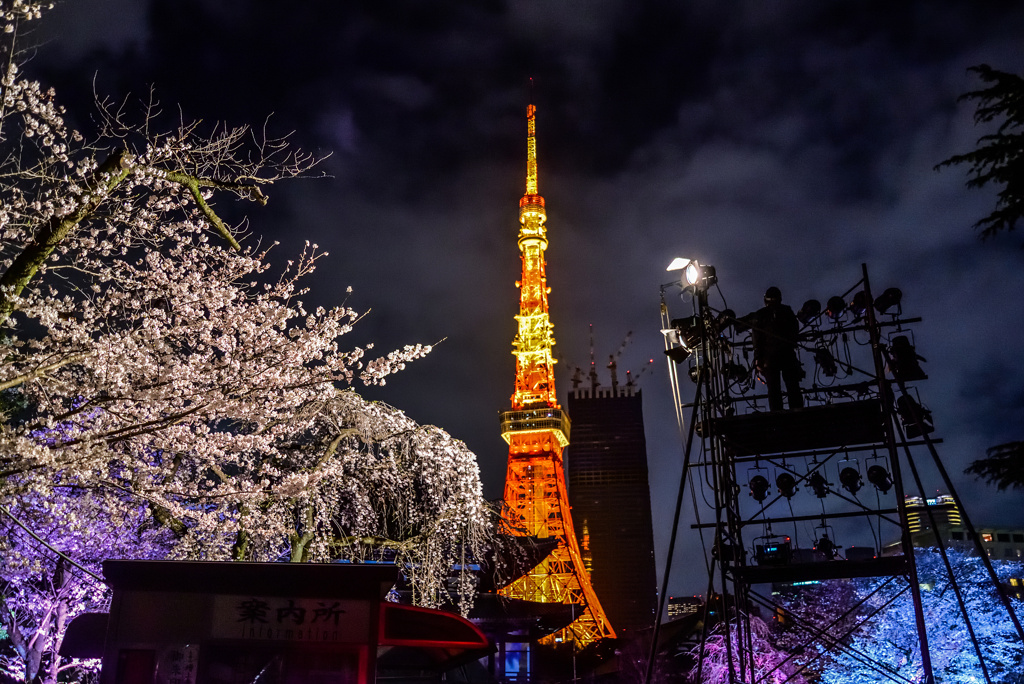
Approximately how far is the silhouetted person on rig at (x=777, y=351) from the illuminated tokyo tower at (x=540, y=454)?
3619 cm

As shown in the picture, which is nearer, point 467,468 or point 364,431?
point 364,431

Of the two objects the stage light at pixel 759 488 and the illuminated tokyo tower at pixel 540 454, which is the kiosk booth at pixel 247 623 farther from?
the illuminated tokyo tower at pixel 540 454

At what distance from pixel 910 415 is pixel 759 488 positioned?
8.35ft

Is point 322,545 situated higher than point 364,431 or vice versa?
point 364,431

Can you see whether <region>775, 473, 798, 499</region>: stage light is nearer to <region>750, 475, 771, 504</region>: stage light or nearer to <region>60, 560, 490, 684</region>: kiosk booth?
<region>750, 475, 771, 504</region>: stage light

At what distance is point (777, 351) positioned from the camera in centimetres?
953

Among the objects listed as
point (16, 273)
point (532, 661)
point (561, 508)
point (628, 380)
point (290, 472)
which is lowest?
point (532, 661)

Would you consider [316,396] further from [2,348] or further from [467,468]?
[2,348]

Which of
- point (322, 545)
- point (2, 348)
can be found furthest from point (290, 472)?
point (2, 348)

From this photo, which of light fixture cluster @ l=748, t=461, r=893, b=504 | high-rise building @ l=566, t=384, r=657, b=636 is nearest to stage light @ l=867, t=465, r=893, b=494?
light fixture cluster @ l=748, t=461, r=893, b=504

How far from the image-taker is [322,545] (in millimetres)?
11328

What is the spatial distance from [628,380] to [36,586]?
128 meters

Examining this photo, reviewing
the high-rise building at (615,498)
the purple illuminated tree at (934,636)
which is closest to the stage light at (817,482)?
the purple illuminated tree at (934,636)

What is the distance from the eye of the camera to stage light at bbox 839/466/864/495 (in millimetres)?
9484
